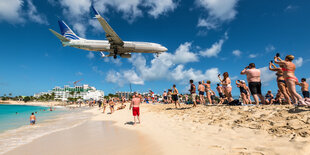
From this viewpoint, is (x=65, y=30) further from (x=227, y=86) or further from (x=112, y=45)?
(x=227, y=86)

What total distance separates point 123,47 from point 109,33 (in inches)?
125

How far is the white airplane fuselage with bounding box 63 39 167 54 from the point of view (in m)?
19.6

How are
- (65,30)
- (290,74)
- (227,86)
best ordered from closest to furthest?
(290,74) → (227,86) → (65,30)

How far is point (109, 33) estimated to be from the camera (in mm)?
17672

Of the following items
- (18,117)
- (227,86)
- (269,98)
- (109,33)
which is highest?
(109,33)

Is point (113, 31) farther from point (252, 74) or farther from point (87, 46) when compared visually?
point (252, 74)

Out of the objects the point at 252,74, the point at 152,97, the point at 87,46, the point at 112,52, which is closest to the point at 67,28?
the point at 87,46

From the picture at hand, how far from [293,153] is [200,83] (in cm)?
741

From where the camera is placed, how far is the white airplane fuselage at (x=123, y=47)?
19641 millimetres

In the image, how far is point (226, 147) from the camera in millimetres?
2982

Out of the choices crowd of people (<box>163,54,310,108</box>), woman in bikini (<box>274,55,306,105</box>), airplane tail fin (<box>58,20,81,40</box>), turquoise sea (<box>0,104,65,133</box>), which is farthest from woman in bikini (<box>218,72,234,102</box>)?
airplane tail fin (<box>58,20,81,40</box>)

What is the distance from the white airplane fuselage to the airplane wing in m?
1.13

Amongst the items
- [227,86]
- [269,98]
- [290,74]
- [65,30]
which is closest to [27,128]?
[227,86]

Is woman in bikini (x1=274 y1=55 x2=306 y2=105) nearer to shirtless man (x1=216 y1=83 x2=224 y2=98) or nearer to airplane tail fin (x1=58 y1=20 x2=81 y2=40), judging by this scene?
shirtless man (x1=216 y1=83 x2=224 y2=98)
